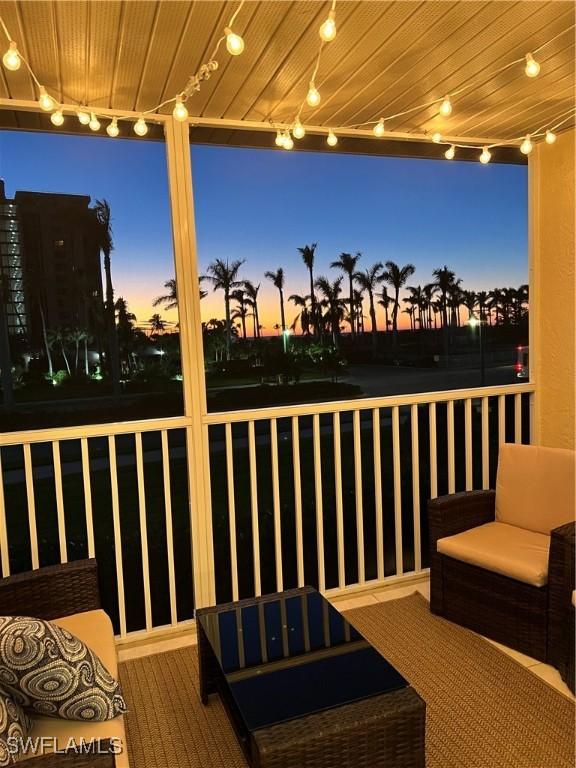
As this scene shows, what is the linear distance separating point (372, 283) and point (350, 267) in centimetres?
17

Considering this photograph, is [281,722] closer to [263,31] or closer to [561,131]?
[263,31]

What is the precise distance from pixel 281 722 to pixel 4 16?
232 centimetres

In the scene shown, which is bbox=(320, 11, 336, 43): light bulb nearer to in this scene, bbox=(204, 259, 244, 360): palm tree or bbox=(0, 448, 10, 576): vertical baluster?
bbox=(204, 259, 244, 360): palm tree

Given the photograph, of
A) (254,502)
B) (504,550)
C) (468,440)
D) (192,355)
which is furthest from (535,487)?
(192,355)

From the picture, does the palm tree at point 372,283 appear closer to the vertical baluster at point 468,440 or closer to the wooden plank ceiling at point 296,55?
the vertical baluster at point 468,440

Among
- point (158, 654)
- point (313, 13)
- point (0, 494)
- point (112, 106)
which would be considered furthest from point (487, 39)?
point (158, 654)

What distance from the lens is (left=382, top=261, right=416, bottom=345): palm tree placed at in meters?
3.42

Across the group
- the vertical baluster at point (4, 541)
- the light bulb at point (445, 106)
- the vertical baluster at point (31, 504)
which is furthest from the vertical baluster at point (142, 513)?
the light bulb at point (445, 106)

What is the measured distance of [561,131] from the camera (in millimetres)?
3125

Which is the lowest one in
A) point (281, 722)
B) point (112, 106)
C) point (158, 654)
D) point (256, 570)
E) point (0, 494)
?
point (158, 654)

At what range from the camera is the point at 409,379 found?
11.1ft

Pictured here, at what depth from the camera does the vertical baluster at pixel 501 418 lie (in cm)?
346

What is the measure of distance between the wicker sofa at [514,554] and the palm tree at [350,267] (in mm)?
1162

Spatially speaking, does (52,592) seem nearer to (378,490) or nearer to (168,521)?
(168,521)
